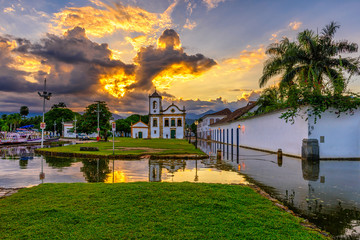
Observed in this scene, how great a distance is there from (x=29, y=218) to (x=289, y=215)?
4945mm

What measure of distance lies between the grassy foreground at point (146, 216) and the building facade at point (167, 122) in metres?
63.9

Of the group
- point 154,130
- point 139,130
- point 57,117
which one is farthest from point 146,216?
point 57,117

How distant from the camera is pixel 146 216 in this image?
430cm

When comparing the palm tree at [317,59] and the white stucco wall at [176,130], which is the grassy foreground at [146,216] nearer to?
the palm tree at [317,59]

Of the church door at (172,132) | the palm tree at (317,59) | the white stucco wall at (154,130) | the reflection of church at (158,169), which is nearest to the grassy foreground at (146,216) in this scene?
the reflection of church at (158,169)

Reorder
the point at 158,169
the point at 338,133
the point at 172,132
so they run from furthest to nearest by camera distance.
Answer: the point at 172,132, the point at 338,133, the point at 158,169

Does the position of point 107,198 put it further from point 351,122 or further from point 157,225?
point 351,122

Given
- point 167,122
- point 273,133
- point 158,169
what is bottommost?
A: point 158,169

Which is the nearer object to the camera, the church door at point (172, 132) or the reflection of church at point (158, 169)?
the reflection of church at point (158, 169)

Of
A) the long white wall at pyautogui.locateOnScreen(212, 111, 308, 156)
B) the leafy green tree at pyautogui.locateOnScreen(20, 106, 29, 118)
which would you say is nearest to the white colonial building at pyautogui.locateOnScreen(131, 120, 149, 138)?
the long white wall at pyautogui.locateOnScreen(212, 111, 308, 156)

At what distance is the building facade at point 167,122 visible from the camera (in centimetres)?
7000

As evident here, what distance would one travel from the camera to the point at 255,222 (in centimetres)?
411

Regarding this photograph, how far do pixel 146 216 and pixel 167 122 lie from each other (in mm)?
66029

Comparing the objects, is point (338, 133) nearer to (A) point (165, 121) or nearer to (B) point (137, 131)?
(A) point (165, 121)
